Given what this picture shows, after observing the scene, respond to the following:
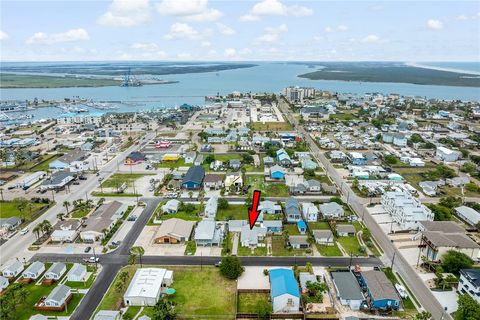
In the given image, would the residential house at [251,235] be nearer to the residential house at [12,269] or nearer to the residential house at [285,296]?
the residential house at [285,296]

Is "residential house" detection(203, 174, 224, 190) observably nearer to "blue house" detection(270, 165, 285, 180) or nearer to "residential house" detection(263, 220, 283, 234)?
"blue house" detection(270, 165, 285, 180)

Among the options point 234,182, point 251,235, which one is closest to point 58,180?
point 234,182

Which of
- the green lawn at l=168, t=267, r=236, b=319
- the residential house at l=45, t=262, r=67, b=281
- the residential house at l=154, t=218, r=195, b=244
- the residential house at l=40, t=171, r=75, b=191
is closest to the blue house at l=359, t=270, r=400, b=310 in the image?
the green lawn at l=168, t=267, r=236, b=319

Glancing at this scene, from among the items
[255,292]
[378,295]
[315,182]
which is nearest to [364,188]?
[315,182]

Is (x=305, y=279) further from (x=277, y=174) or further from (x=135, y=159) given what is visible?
(x=135, y=159)

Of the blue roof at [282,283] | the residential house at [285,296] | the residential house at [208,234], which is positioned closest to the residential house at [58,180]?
the residential house at [208,234]

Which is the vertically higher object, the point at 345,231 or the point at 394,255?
the point at 345,231
